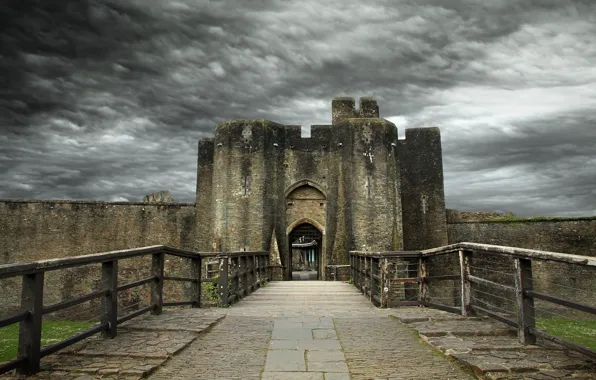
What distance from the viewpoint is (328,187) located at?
67.2ft

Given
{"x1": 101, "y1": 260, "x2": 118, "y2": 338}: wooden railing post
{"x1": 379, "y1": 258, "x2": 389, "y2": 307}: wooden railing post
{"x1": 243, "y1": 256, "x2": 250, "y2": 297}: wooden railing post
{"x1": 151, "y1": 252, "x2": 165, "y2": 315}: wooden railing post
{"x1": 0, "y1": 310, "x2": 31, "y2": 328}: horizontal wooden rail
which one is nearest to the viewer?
{"x1": 0, "y1": 310, "x2": 31, "y2": 328}: horizontal wooden rail

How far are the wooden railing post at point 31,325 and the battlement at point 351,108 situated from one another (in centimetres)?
1818

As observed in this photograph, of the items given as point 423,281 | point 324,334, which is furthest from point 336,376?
point 423,281

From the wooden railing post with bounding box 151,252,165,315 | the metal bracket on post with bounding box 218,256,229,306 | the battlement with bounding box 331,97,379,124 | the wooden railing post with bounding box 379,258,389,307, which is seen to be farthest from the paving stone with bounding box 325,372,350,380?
the battlement with bounding box 331,97,379,124

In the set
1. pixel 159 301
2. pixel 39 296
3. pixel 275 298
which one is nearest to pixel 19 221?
pixel 275 298

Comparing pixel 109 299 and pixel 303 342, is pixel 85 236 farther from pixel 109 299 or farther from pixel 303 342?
pixel 303 342

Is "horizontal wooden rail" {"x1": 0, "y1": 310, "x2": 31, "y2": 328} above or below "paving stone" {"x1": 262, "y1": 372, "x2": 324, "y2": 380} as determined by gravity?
above

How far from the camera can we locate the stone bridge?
3.76 meters

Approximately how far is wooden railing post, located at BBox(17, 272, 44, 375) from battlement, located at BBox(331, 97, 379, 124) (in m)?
18.2

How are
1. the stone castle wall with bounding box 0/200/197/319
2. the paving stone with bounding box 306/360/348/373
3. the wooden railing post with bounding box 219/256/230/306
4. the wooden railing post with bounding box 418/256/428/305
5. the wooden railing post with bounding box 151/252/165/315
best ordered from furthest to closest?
1. the stone castle wall with bounding box 0/200/197/319
2. the wooden railing post with bounding box 219/256/230/306
3. the wooden railing post with bounding box 418/256/428/305
4. the wooden railing post with bounding box 151/252/165/315
5. the paving stone with bounding box 306/360/348/373

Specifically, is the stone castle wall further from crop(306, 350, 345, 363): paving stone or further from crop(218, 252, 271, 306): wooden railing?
crop(306, 350, 345, 363): paving stone

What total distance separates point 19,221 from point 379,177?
16.2 meters

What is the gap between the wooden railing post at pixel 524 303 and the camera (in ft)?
→ 15.2

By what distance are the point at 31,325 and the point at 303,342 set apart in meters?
2.58
